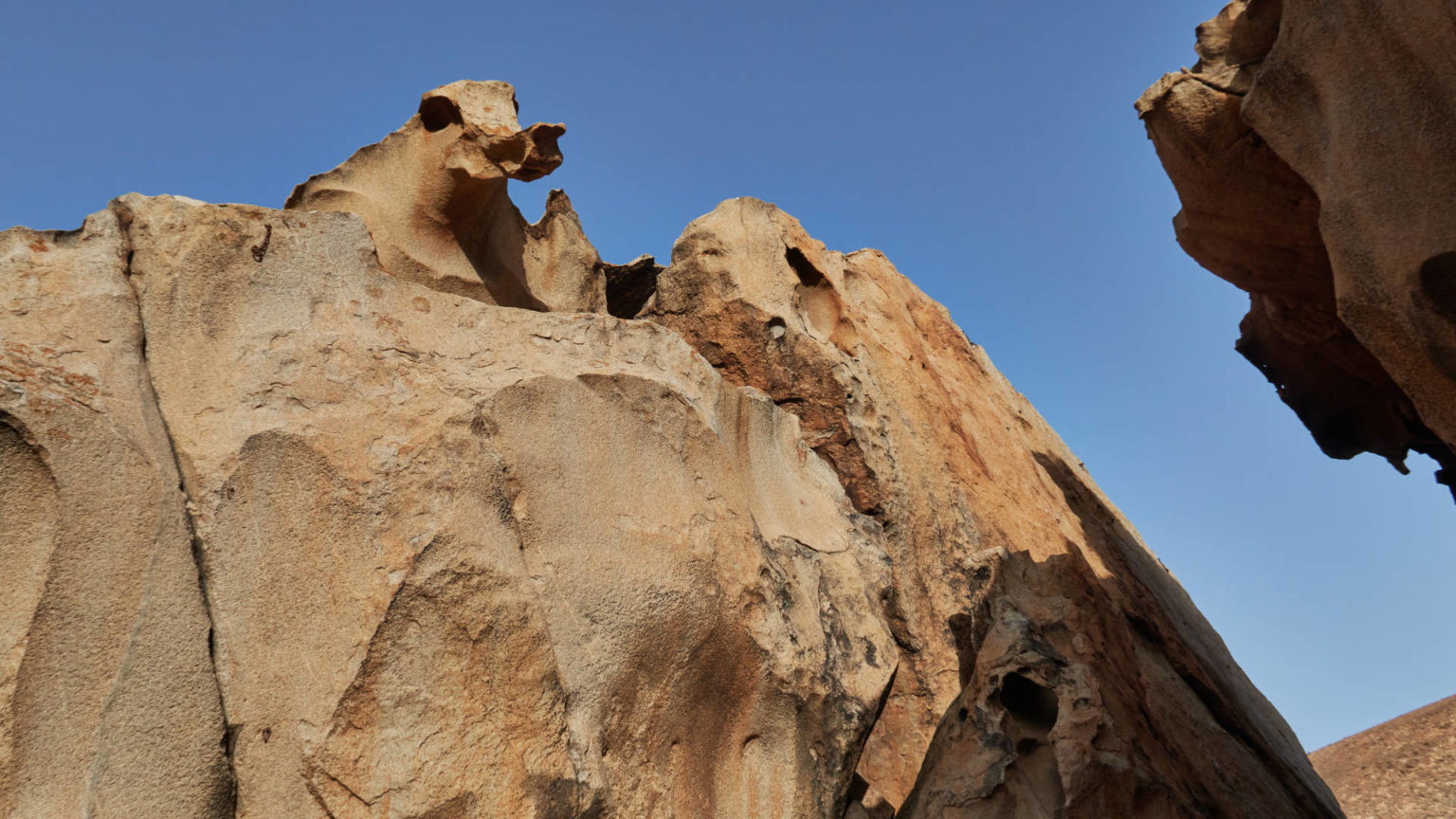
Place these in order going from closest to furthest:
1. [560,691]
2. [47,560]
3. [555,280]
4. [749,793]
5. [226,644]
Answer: [47,560] → [226,644] → [560,691] → [749,793] → [555,280]

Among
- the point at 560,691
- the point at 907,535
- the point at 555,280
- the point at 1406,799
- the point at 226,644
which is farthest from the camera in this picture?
the point at 1406,799

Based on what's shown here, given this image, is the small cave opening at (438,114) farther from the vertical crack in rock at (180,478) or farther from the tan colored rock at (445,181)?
the vertical crack in rock at (180,478)

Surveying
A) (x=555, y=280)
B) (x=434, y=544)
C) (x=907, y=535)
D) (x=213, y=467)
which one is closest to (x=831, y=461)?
(x=907, y=535)

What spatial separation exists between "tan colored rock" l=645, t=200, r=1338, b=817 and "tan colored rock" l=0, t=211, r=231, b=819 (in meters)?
3.13

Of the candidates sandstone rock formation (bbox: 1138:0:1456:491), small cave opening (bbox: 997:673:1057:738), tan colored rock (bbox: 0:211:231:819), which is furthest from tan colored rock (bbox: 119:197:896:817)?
sandstone rock formation (bbox: 1138:0:1456:491)

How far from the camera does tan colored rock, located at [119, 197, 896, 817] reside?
4094mm

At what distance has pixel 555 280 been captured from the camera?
8031 millimetres

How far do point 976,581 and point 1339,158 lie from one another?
10.2 ft

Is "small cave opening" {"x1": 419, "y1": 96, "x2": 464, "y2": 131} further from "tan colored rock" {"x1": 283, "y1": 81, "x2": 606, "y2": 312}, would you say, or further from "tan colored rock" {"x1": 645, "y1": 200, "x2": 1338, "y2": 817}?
"tan colored rock" {"x1": 645, "y1": 200, "x2": 1338, "y2": 817}

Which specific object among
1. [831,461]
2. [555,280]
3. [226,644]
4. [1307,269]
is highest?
[555,280]

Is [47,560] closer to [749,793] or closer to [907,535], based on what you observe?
[749,793]

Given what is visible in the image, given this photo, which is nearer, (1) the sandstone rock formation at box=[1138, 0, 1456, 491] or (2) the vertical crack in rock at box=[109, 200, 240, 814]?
(2) the vertical crack in rock at box=[109, 200, 240, 814]

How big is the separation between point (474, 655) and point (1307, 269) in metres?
7.05

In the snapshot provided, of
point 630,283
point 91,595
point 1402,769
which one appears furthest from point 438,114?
point 1402,769
